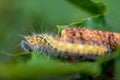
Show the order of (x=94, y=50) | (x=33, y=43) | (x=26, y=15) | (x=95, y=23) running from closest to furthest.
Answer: (x=94, y=50)
(x=95, y=23)
(x=33, y=43)
(x=26, y=15)

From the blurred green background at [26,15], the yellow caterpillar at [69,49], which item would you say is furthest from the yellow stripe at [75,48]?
the blurred green background at [26,15]

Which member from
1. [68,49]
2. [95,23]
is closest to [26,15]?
[95,23]

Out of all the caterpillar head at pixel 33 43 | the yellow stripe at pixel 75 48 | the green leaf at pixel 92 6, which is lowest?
the yellow stripe at pixel 75 48

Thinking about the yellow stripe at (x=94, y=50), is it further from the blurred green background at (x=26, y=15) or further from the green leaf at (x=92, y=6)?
the blurred green background at (x=26, y=15)

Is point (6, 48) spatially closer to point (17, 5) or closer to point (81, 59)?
point (17, 5)

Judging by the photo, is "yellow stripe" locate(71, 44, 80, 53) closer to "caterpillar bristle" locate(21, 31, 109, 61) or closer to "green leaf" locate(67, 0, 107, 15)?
"caterpillar bristle" locate(21, 31, 109, 61)

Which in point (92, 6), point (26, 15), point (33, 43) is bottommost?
point (33, 43)

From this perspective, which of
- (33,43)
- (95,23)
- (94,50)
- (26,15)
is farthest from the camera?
(26,15)

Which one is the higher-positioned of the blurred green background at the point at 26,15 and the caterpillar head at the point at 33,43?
the blurred green background at the point at 26,15

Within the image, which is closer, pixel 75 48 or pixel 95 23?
pixel 75 48

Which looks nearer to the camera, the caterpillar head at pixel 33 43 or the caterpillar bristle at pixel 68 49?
the caterpillar bristle at pixel 68 49

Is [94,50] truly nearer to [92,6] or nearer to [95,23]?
[95,23]
